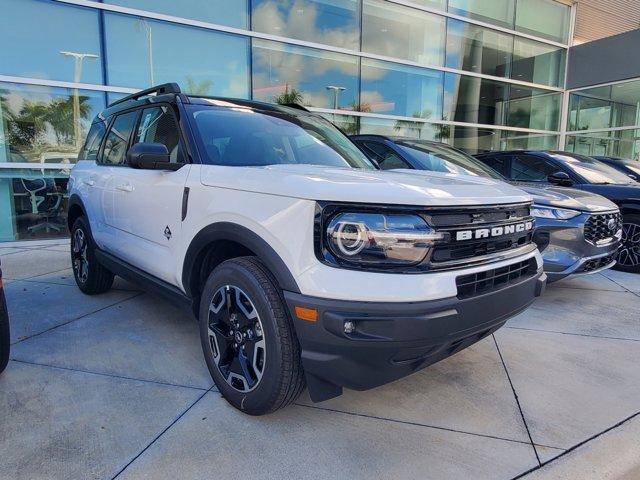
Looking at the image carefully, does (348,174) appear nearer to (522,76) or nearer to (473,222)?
(473,222)

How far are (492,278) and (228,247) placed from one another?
4.89ft

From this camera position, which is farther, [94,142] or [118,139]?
[94,142]

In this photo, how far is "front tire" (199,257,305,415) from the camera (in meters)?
2.21

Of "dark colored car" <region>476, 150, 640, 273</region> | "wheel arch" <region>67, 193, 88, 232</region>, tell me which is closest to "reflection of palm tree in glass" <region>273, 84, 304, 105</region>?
"dark colored car" <region>476, 150, 640, 273</region>

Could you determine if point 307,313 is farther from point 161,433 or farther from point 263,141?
point 263,141

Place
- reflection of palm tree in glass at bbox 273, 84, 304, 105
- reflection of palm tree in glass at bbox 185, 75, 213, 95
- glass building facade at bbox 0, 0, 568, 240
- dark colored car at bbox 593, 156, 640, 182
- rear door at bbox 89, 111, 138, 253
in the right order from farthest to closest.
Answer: reflection of palm tree in glass at bbox 273, 84, 304, 105 → reflection of palm tree in glass at bbox 185, 75, 213, 95 → glass building facade at bbox 0, 0, 568, 240 → dark colored car at bbox 593, 156, 640, 182 → rear door at bbox 89, 111, 138, 253

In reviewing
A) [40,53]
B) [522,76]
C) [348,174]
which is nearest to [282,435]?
[348,174]

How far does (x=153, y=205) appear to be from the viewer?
321cm

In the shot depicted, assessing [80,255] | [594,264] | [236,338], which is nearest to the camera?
[236,338]

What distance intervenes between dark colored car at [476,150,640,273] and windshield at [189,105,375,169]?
134 inches

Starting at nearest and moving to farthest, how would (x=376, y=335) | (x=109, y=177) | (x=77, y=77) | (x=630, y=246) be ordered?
1. (x=376, y=335)
2. (x=109, y=177)
3. (x=630, y=246)
4. (x=77, y=77)

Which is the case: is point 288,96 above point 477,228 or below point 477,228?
above

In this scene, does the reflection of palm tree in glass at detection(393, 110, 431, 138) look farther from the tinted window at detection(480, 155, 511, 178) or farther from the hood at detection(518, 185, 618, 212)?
the hood at detection(518, 185, 618, 212)

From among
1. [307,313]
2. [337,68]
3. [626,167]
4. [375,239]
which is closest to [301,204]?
[375,239]
